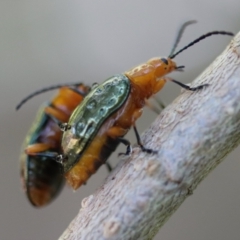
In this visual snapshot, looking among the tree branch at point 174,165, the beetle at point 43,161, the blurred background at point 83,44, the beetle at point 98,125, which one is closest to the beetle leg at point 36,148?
the beetle at point 43,161

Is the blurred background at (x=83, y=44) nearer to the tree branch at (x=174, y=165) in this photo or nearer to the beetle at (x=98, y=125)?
the beetle at (x=98, y=125)

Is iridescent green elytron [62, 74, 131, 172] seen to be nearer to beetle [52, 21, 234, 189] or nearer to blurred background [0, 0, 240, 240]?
beetle [52, 21, 234, 189]

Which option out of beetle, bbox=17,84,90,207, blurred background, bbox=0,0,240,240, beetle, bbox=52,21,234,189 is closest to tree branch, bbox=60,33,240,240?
beetle, bbox=52,21,234,189

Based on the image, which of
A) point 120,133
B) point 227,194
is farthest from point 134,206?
point 227,194

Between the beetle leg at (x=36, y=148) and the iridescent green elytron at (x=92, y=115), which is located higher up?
the iridescent green elytron at (x=92, y=115)

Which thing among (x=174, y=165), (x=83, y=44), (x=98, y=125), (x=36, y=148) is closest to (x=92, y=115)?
(x=98, y=125)

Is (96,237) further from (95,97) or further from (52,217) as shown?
(52,217)
